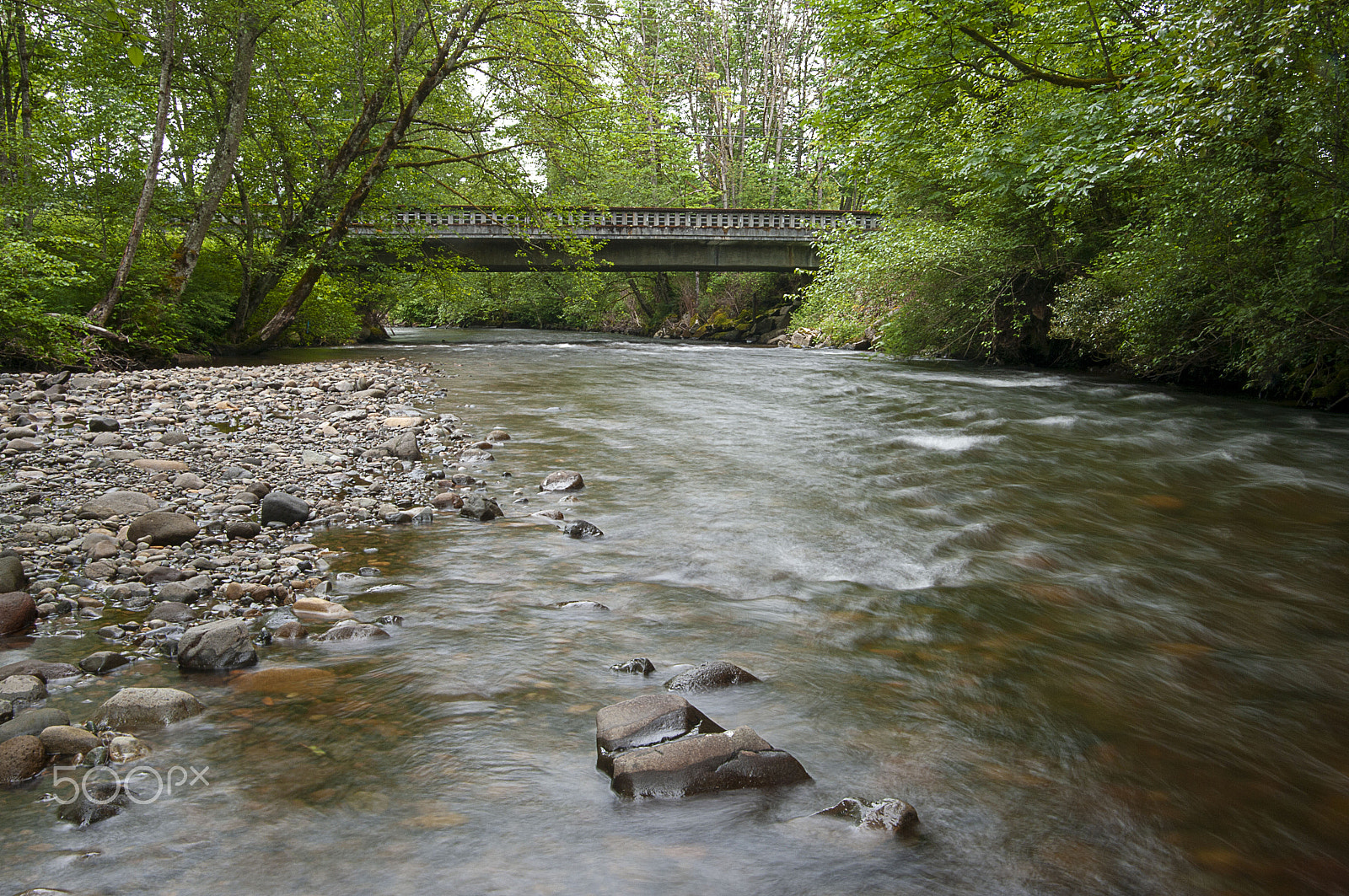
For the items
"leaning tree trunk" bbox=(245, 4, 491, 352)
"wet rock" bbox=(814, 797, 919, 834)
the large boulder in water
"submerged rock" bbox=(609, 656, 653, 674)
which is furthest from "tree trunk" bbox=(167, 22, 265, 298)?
"wet rock" bbox=(814, 797, 919, 834)

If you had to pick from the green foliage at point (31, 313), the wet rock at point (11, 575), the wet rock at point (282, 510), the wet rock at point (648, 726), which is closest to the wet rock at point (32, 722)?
the wet rock at point (11, 575)

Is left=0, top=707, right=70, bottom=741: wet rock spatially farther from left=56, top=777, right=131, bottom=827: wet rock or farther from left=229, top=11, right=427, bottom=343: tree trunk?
left=229, top=11, right=427, bottom=343: tree trunk

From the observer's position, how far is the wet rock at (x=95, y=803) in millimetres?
2191

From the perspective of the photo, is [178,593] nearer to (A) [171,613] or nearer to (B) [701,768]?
(A) [171,613]

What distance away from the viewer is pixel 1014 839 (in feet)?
7.46

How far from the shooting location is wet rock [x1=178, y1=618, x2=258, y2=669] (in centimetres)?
309

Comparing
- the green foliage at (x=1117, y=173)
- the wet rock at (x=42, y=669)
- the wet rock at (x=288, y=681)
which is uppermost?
the green foliage at (x=1117, y=173)

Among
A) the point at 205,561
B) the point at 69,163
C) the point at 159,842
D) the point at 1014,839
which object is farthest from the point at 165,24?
the point at 1014,839

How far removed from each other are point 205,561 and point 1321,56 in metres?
11.4

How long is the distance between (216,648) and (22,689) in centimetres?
61

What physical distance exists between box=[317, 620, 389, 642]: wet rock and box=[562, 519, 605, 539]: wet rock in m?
1.74

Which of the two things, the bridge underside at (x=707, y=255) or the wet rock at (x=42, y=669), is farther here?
the bridge underside at (x=707, y=255)

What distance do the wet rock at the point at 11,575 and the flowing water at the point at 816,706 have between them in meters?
0.57

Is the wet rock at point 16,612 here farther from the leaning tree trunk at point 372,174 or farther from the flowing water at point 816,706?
the leaning tree trunk at point 372,174
